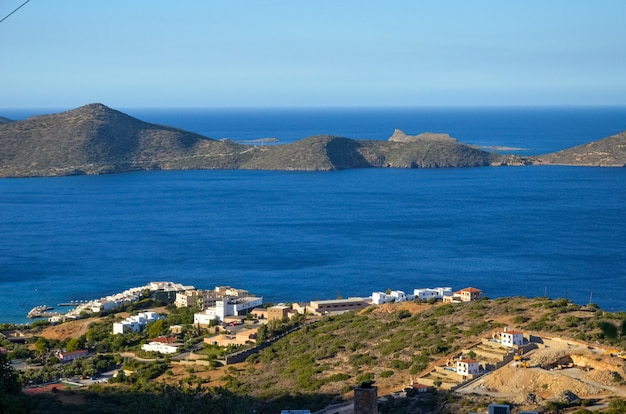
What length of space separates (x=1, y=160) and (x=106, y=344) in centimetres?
7469

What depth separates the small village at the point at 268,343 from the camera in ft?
64.0

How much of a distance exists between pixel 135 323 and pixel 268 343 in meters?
6.58

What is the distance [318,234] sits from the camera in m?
57.3

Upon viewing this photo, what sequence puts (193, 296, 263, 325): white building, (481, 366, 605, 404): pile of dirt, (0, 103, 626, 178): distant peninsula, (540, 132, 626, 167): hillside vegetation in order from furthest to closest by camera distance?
(0, 103, 626, 178): distant peninsula < (540, 132, 626, 167): hillside vegetation < (193, 296, 263, 325): white building < (481, 366, 605, 404): pile of dirt

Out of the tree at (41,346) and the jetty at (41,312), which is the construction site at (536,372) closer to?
the tree at (41,346)

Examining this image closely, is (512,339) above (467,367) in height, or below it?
above

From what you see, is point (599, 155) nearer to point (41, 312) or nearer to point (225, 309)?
point (41, 312)

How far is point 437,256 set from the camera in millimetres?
49219

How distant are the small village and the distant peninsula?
208 ft

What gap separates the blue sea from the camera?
141ft

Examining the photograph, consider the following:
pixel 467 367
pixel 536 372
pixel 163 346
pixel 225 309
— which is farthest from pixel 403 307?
pixel 536 372

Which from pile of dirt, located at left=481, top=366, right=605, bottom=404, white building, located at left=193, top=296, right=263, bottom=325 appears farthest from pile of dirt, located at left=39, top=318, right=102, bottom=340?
pile of dirt, located at left=481, top=366, right=605, bottom=404

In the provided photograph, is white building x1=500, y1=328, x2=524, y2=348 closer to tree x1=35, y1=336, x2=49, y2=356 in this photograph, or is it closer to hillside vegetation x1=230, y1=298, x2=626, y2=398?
hillside vegetation x1=230, y1=298, x2=626, y2=398

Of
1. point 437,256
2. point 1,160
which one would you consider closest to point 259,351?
point 437,256
